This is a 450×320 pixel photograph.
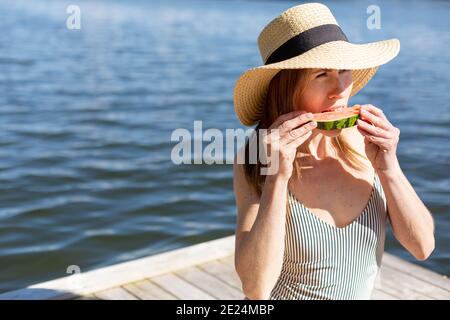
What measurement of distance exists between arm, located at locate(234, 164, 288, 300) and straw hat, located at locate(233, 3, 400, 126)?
431mm

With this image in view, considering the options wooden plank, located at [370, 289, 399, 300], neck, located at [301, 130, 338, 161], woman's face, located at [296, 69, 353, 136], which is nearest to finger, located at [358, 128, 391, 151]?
woman's face, located at [296, 69, 353, 136]

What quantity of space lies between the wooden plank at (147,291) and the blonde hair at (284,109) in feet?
6.48

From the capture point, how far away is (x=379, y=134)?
2619mm

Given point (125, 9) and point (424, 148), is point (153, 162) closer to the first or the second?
point (424, 148)

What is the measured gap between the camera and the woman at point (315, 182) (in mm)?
2629

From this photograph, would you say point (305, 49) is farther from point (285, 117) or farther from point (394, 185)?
point (394, 185)


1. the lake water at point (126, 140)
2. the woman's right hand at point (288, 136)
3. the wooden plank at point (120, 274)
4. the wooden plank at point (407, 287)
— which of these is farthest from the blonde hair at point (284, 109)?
the lake water at point (126, 140)

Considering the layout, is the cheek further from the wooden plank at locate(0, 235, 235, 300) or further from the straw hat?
the wooden plank at locate(0, 235, 235, 300)

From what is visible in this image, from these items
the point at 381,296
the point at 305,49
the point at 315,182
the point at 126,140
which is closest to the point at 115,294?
the point at 381,296

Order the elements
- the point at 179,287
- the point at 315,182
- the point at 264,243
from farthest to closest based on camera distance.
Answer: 1. the point at 179,287
2. the point at 315,182
3. the point at 264,243

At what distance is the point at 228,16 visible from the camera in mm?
34188

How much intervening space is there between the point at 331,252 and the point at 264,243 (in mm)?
332

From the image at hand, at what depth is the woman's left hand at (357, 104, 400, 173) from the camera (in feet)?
8.55

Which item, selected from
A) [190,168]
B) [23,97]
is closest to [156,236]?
[190,168]
